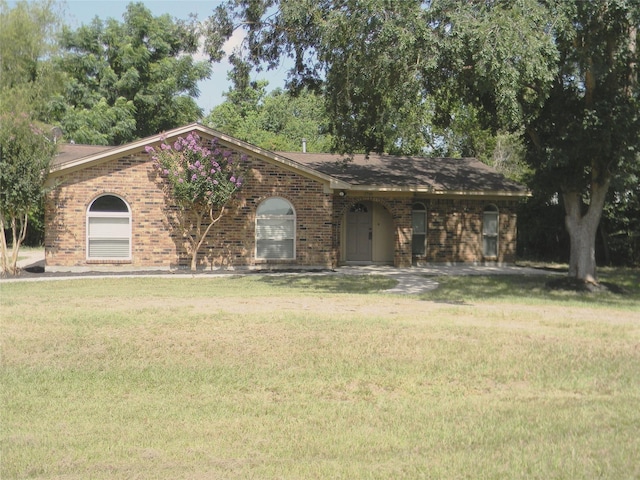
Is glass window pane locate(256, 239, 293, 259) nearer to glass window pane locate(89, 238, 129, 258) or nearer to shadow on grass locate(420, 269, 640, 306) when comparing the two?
glass window pane locate(89, 238, 129, 258)

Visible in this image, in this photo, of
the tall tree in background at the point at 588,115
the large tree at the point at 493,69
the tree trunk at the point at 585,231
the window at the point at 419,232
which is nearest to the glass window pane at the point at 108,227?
the large tree at the point at 493,69

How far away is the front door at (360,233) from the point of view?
22.6 meters

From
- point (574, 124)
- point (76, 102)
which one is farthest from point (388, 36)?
point (76, 102)

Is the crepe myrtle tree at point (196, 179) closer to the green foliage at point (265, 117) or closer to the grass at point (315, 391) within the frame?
the grass at point (315, 391)

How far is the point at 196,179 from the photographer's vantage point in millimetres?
18062

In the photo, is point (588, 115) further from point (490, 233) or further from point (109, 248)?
point (109, 248)

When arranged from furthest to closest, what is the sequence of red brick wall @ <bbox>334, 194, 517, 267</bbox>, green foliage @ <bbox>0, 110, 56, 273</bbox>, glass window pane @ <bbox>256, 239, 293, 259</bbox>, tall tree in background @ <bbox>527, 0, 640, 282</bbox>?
1. red brick wall @ <bbox>334, 194, 517, 267</bbox>
2. glass window pane @ <bbox>256, 239, 293, 259</bbox>
3. green foliage @ <bbox>0, 110, 56, 273</bbox>
4. tall tree in background @ <bbox>527, 0, 640, 282</bbox>

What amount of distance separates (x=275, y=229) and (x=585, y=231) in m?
8.76

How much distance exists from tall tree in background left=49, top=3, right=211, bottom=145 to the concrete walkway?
12.0m

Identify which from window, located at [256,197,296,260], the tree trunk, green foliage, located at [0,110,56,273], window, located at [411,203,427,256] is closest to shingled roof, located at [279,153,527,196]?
window, located at [411,203,427,256]

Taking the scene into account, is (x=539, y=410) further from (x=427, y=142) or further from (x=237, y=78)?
A: (x=427, y=142)

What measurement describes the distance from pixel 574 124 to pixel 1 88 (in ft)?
99.1

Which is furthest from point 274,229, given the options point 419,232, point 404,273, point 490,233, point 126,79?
point 126,79

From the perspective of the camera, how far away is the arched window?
18.3 metres
